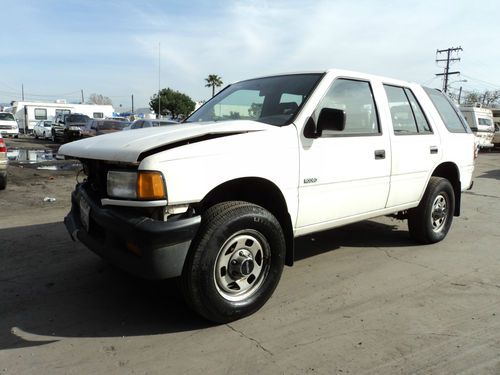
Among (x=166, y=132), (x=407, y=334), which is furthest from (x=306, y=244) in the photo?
(x=166, y=132)

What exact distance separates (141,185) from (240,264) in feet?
3.19

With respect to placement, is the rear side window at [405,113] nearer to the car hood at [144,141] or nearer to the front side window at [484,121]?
the car hood at [144,141]

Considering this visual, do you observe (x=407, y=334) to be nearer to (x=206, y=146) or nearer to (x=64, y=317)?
(x=206, y=146)

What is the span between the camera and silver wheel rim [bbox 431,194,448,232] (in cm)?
537

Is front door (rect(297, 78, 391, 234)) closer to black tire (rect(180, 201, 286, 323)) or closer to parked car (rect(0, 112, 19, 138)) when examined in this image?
black tire (rect(180, 201, 286, 323))

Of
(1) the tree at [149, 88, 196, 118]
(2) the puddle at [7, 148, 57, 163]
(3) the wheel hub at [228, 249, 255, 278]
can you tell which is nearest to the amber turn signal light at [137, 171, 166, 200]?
(3) the wheel hub at [228, 249, 255, 278]

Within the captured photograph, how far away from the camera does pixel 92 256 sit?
473 centimetres

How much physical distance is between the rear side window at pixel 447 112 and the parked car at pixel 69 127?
2063 cm

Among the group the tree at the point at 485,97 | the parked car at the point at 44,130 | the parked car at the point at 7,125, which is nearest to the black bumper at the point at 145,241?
the parked car at the point at 44,130

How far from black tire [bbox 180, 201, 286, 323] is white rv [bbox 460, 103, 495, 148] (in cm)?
2607

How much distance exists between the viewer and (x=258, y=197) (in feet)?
11.7

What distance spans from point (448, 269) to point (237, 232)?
2710 millimetres

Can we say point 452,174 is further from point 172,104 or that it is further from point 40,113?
point 172,104

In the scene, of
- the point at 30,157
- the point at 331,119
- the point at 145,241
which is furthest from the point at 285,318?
the point at 30,157
